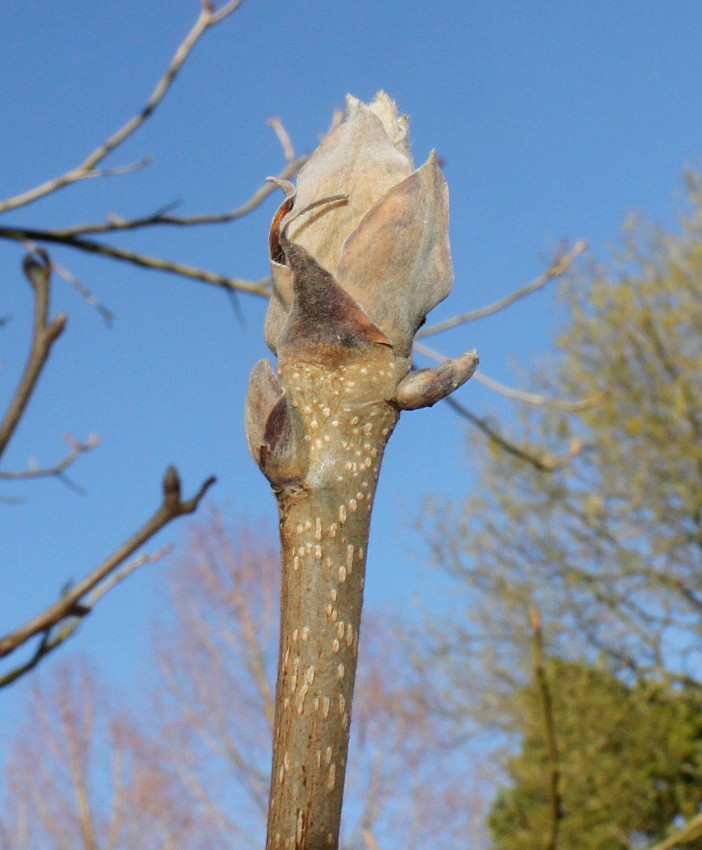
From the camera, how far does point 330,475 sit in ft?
1.35

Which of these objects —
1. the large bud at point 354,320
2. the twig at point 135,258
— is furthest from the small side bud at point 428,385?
the twig at point 135,258

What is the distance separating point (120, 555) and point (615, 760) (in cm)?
811


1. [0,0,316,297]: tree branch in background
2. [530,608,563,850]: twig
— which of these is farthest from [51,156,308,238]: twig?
[530,608,563,850]: twig

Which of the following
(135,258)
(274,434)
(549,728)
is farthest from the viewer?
(135,258)

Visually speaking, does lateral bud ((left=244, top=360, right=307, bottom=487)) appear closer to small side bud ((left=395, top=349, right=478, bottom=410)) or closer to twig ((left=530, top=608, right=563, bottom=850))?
small side bud ((left=395, top=349, right=478, bottom=410))

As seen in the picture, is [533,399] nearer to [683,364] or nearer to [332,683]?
[332,683]

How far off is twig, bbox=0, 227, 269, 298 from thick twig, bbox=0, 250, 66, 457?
13.3 inches

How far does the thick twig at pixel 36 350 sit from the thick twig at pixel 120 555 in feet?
0.82

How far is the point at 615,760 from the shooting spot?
27.7ft

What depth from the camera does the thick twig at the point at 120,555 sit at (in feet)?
4.53

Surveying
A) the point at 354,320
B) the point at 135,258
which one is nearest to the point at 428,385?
the point at 354,320

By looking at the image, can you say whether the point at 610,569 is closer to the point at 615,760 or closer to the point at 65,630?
the point at 615,760

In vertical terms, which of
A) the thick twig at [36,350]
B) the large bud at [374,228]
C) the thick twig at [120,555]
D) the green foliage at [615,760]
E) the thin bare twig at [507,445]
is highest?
the green foliage at [615,760]

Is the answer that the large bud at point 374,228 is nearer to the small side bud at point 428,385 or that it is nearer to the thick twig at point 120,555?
the small side bud at point 428,385
